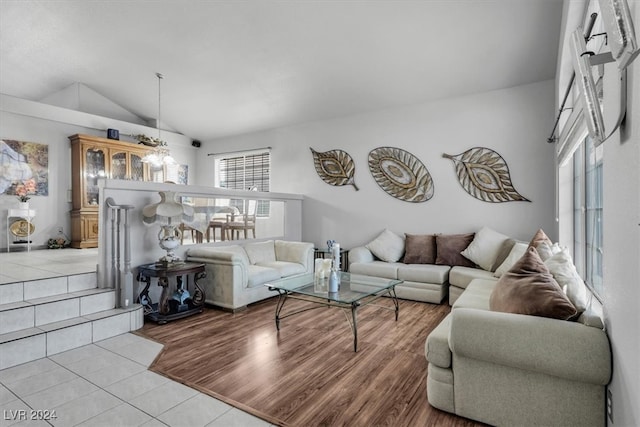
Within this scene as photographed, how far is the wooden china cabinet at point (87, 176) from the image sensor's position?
605 cm

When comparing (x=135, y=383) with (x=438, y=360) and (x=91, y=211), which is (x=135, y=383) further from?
(x=91, y=211)

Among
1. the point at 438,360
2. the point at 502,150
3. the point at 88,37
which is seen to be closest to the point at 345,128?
the point at 502,150

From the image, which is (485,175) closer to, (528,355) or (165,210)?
Result: (528,355)

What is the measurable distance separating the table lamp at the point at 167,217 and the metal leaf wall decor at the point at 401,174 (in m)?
3.05

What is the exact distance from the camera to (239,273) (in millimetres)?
3906

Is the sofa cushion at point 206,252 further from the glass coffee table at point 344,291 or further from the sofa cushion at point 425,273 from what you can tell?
the sofa cushion at point 425,273

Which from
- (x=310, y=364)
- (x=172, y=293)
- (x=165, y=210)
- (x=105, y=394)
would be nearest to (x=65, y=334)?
(x=105, y=394)

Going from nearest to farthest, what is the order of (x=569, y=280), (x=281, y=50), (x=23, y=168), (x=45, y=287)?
(x=569, y=280) < (x=45, y=287) < (x=281, y=50) < (x=23, y=168)

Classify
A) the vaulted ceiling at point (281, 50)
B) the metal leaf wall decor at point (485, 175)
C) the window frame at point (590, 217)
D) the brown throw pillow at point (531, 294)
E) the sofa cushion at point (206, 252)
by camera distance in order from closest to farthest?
the brown throw pillow at point (531, 294)
the window frame at point (590, 217)
the vaulted ceiling at point (281, 50)
the sofa cushion at point (206, 252)
the metal leaf wall decor at point (485, 175)

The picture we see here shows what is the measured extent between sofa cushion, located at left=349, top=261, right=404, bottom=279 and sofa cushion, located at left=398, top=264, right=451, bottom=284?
9cm

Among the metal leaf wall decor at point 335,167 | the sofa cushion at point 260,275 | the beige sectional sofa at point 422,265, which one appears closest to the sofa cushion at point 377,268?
the beige sectional sofa at point 422,265

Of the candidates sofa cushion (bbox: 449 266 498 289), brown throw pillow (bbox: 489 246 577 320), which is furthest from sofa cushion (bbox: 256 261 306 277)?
brown throw pillow (bbox: 489 246 577 320)

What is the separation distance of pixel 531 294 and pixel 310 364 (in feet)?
5.29

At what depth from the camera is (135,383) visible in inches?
89.6
